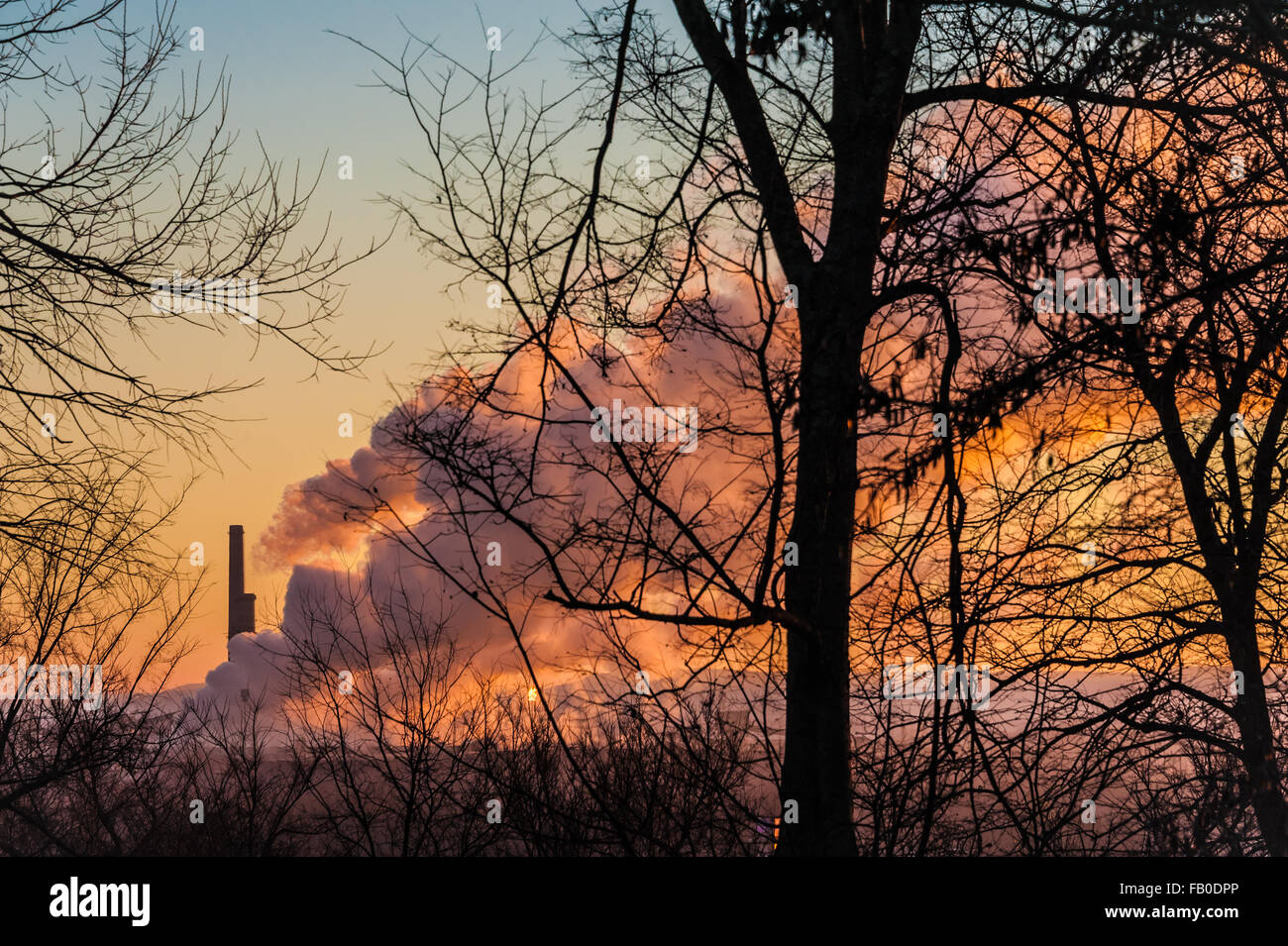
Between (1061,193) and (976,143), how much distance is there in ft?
2.37

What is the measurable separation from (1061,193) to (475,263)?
98.1 inches

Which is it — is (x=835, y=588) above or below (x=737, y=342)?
below

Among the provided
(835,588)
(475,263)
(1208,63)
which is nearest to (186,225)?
(475,263)

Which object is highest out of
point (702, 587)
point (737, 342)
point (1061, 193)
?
point (1061, 193)

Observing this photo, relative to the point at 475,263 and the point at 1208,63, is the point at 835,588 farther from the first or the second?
the point at 1208,63

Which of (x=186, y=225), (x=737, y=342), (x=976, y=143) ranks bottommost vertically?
(x=737, y=342)

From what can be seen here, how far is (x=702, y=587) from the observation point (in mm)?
4059
